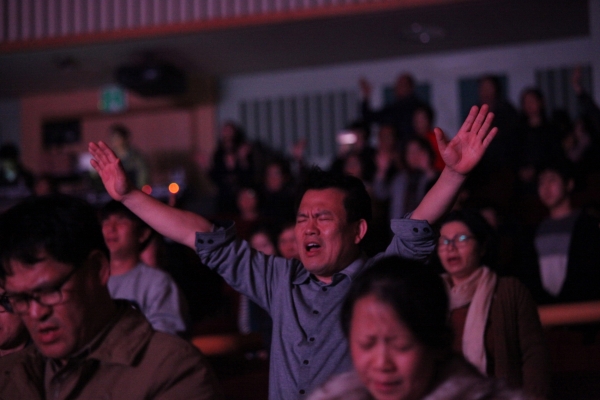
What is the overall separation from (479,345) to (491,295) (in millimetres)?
180

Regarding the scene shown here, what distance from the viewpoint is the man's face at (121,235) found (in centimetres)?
288

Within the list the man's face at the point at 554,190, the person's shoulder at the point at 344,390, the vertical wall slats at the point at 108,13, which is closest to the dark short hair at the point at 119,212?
the person's shoulder at the point at 344,390

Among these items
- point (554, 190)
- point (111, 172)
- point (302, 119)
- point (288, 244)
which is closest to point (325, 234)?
point (111, 172)

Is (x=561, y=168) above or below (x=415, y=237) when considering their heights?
above

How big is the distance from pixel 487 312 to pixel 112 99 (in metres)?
6.84

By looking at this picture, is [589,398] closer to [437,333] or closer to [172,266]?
[437,333]

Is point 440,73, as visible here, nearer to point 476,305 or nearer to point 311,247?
point 476,305

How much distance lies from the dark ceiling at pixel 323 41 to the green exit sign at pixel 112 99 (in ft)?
0.93

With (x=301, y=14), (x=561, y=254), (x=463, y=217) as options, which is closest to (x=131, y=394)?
(x=463, y=217)

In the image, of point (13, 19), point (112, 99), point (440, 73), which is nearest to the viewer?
point (13, 19)

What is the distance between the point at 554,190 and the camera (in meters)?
4.08

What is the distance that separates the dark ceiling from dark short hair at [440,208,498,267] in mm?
3605

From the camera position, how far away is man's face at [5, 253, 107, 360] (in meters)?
1.57

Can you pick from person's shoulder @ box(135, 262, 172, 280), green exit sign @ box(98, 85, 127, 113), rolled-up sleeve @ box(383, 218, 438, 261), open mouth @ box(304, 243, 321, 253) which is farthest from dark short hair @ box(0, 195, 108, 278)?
green exit sign @ box(98, 85, 127, 113)
